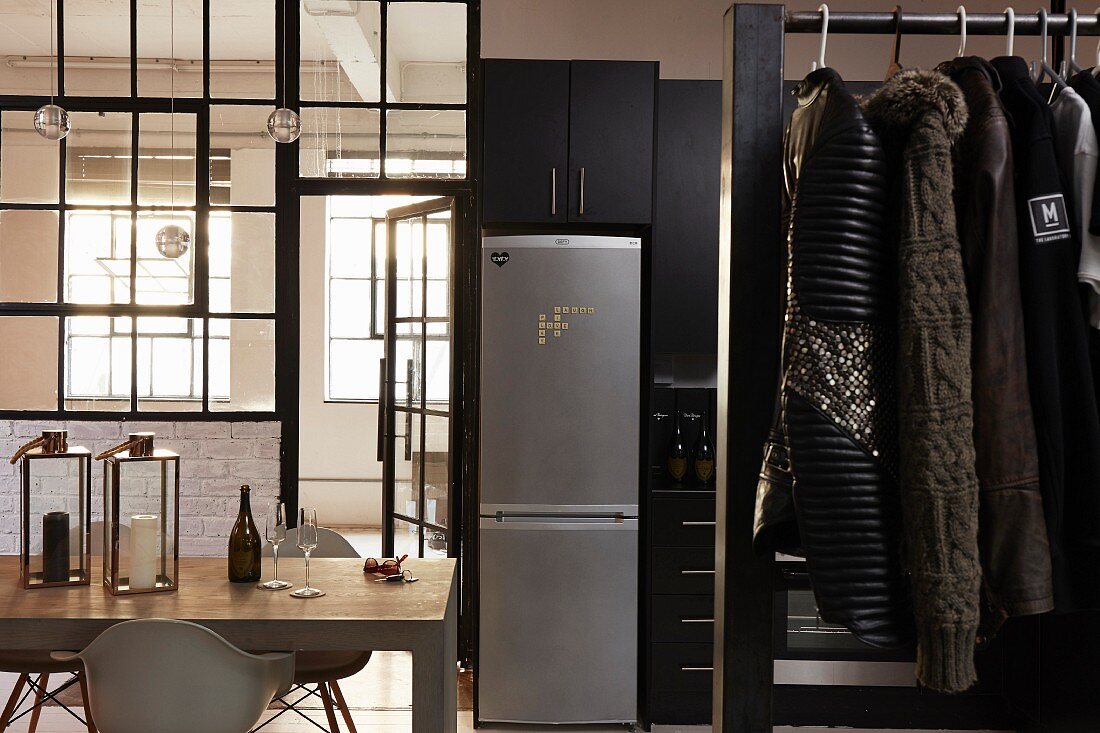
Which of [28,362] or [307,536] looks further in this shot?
[28,362]

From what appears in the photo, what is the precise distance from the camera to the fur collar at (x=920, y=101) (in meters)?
0.98

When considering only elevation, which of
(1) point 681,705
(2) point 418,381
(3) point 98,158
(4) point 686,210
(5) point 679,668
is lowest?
(1) point 681,705

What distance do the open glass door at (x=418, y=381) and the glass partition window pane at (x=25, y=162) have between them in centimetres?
160

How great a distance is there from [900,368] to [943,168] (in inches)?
9.2

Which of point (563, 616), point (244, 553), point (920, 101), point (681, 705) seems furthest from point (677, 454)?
point (920, 101)

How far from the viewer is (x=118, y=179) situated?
395 centimetres

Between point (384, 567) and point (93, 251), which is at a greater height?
point (93, 251)

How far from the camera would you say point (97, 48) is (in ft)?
12.7

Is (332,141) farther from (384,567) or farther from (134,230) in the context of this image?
(384,567)

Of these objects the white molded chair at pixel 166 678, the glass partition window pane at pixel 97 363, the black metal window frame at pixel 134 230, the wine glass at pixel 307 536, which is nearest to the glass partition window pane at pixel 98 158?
the black metal window frame at pixel 134 230

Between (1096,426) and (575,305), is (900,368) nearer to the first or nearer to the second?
(1096,426)

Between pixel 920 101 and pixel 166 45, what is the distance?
12.7 feet

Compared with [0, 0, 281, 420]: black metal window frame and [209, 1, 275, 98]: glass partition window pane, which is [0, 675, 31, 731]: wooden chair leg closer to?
[0, 0, 281, 420]: black metal window frame

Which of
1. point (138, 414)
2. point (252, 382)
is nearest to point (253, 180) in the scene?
point (252, 382)
